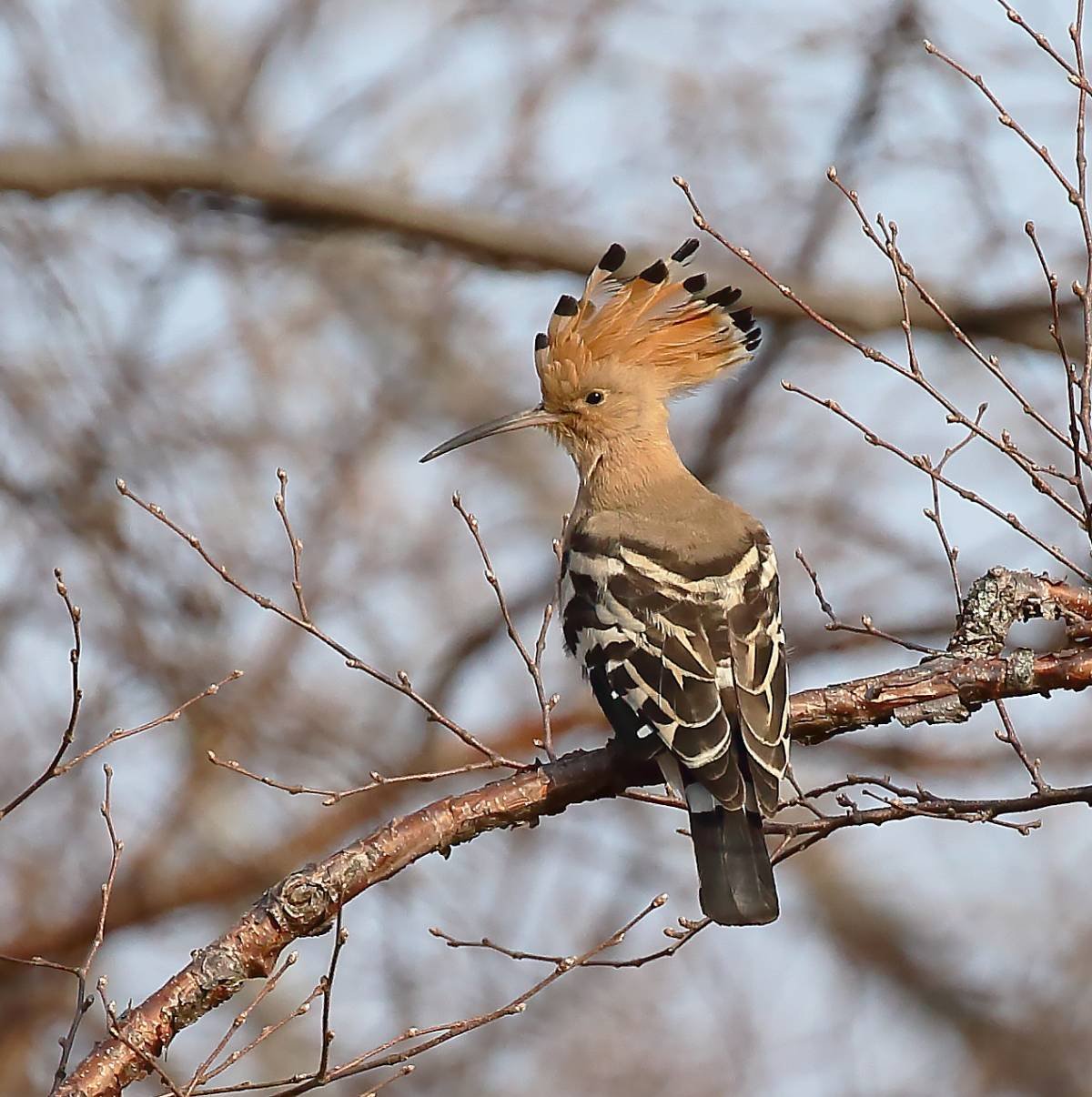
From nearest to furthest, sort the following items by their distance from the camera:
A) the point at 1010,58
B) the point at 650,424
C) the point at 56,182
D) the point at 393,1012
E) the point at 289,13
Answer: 1. the point at 650,424
2. the point at 56,182
3. the point at 1010,58
4. the point at 393,1012
5. the point at 289,13

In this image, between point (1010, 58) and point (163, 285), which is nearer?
point (1010, 58)

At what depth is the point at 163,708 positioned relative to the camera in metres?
6.28

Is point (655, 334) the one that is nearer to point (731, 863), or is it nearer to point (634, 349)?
point (634, 349)

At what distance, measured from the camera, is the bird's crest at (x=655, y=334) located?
4684mm

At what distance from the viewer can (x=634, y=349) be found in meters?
4.69

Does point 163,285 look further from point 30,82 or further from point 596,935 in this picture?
point 596,935

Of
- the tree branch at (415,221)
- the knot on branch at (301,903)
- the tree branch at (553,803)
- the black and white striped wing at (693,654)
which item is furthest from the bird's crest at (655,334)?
the knot on branch at (301,903)

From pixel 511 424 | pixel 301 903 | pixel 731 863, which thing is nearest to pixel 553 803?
pixel 731 863

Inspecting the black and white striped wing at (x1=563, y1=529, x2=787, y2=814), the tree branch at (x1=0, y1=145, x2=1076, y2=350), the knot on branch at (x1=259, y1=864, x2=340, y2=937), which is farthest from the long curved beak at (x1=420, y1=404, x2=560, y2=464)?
the knot on branch at (x1=259, y1=864, x2=340, y2=937)

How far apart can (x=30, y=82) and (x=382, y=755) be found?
10.1 ft

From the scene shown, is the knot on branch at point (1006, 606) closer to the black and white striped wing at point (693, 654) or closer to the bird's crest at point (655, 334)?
the black and white striped wing at point (693, 654)

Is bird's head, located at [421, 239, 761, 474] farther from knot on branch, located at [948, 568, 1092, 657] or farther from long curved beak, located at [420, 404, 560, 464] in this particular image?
knot on branch, located at [948, 568, 1092, 657]

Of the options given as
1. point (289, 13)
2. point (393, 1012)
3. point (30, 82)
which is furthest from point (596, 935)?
point (289, 13)

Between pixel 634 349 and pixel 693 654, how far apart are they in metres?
1.39
